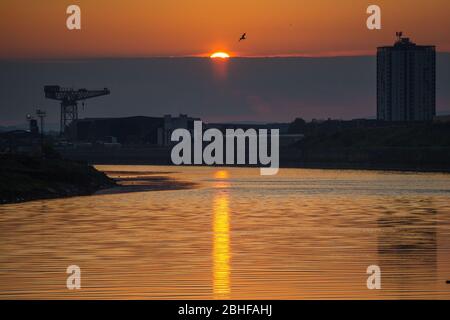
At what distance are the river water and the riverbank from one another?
590 cm

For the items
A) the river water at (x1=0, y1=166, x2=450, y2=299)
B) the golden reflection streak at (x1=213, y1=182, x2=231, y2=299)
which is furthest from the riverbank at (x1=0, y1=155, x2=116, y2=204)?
the golden reflection streak at (x1=213, y1=182, x2=231, y2=299)

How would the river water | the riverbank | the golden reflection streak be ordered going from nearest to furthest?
the river water
the golden reflection streak
the riverbank

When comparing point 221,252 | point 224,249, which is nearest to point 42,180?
point 224,249

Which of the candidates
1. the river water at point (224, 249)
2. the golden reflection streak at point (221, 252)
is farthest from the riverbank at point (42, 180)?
the golden reflection streak at point (221, 252)

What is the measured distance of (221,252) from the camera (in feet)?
163

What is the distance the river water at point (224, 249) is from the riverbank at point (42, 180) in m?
5.90

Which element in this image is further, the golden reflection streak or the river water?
the golden reflection streak

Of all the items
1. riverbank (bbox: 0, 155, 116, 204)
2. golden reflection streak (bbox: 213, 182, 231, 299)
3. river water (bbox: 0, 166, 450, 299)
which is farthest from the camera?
riverbank (bbox: 0, 155, 116, 204)

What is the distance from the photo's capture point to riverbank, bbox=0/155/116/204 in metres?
94.7

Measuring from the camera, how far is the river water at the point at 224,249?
37625mm

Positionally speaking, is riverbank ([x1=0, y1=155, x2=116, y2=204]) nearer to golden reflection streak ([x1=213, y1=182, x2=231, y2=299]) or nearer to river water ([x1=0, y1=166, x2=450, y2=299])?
river water ([x1=0, y1=166, x2=450, y2=299])

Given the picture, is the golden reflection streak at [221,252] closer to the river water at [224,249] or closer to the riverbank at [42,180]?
the river water at [224,249]

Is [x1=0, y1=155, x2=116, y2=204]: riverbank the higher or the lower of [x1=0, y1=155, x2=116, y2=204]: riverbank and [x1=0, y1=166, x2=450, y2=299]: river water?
the higher
